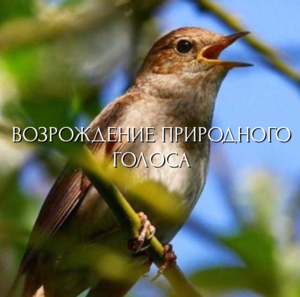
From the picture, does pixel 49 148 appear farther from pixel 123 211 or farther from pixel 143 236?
pixel 143 236

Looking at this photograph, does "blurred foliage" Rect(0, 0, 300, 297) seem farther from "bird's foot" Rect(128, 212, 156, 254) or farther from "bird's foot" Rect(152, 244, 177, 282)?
"bird's foot" Rect(128, 212, 156, 254)

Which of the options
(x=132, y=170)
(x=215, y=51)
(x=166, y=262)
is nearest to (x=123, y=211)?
(x=166, y=262)

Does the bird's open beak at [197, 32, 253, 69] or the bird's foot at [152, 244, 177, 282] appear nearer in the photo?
the bird's foot at [152, 244, 177, 282]

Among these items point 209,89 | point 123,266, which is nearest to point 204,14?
point 123,266

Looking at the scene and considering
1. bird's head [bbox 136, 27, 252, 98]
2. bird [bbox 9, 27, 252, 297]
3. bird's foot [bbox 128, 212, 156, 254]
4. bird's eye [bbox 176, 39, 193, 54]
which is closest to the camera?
bird's foot [bbox 128, 212, 156, 254]

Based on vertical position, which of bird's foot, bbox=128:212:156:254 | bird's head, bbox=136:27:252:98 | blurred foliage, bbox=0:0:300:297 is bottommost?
blurred foliage, bbox=0:0:300:297

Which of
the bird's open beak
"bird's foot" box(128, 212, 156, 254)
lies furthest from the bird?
"bird's foot" box(128, 212, 156, 254)
